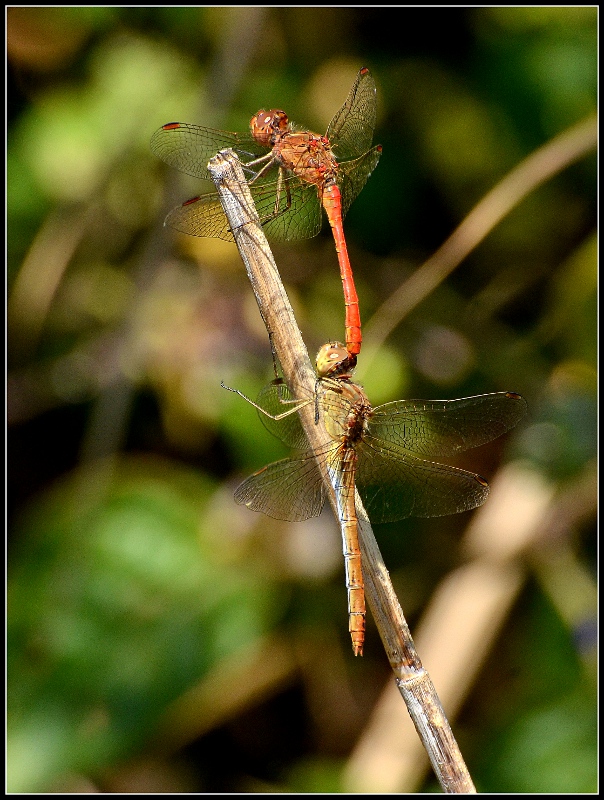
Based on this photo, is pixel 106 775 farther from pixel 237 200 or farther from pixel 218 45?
pixel 218 45

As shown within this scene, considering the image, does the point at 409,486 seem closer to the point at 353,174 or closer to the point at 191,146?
the point at 353,174

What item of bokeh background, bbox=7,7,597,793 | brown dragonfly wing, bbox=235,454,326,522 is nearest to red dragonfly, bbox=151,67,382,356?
brown dragonfly wing, bbox=235,454,326,522

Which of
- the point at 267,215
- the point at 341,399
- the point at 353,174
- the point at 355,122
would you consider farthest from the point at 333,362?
the point at 355,122

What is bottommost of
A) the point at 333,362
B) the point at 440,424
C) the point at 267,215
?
the point at 440,424

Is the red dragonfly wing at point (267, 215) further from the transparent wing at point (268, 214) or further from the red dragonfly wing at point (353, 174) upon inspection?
the red dragonfly wing at point (353, 174)

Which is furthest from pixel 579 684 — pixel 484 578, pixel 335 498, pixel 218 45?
pixel 218 45

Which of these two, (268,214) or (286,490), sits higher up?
(268,214)

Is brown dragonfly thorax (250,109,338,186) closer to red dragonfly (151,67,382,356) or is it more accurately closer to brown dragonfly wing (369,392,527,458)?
red dragonfly (151,67,382,356)
